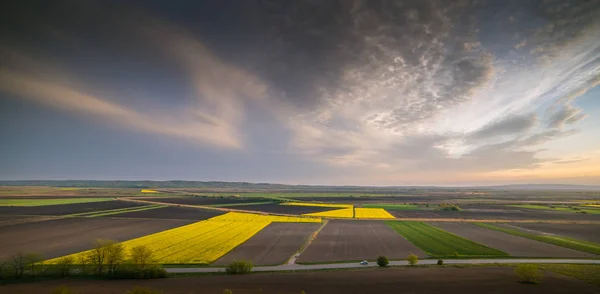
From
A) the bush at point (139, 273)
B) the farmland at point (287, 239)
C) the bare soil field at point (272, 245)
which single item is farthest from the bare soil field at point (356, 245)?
the bush at point (139, 273)

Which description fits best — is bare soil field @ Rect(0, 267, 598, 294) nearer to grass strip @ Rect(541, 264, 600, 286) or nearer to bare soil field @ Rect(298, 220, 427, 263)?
grass strip @ Rect(541, 264, 600, 286)

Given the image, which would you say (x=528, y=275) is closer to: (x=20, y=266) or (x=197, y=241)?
(x=197, y=241)

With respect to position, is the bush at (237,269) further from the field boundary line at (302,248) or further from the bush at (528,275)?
the bush at (528,275)

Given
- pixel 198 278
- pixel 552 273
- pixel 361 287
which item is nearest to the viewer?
pixel 361 287

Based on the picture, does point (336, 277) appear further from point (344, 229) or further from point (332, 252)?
point (344, 229)

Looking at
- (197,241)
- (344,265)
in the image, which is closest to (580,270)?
(344,265)

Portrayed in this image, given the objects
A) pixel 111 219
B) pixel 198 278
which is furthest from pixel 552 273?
pixel 111 219

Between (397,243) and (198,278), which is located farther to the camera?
(397,243)
